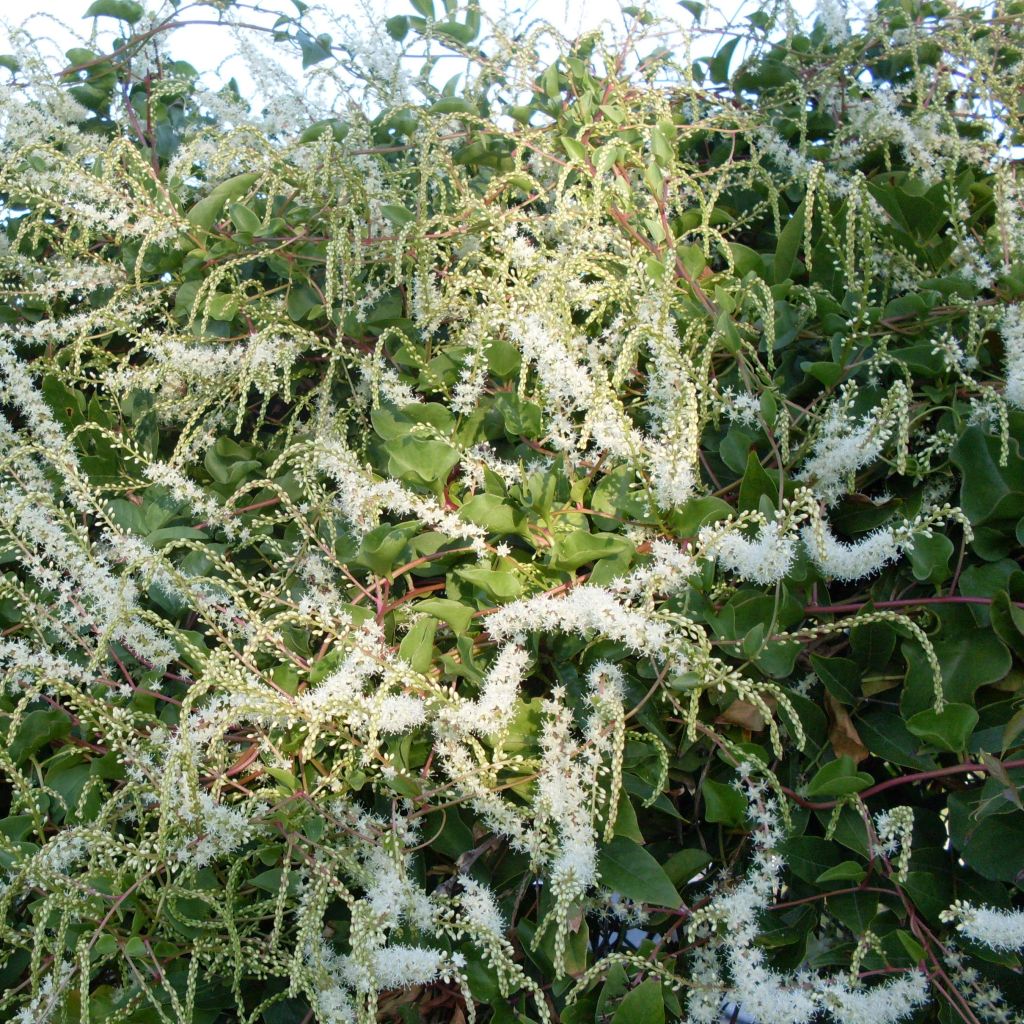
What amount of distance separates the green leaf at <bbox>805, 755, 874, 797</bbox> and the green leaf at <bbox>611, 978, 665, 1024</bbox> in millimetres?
245

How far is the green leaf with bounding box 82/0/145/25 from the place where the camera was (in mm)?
1609

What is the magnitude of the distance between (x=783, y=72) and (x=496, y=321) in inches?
26.2

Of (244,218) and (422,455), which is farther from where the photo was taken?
(244,218)

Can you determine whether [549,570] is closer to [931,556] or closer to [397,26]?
[931,556]

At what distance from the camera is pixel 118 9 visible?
1.62 m

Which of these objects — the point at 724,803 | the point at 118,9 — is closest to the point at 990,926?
the point at 724,803

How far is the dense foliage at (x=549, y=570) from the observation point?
94cm

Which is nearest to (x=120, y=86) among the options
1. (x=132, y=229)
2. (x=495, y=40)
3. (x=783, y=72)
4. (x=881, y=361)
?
(x=132, y=229)

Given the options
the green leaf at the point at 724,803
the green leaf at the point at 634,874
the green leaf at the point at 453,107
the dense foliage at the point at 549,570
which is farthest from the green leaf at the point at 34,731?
the green leaf at the point at 453,107

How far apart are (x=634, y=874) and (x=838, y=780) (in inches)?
9.1

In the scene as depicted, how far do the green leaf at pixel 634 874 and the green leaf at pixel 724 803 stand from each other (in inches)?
3.1

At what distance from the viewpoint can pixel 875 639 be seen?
973 mm

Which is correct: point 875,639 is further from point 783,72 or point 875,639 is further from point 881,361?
point 783,72

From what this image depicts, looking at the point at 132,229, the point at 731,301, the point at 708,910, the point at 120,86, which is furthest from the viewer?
the point at 120,86
